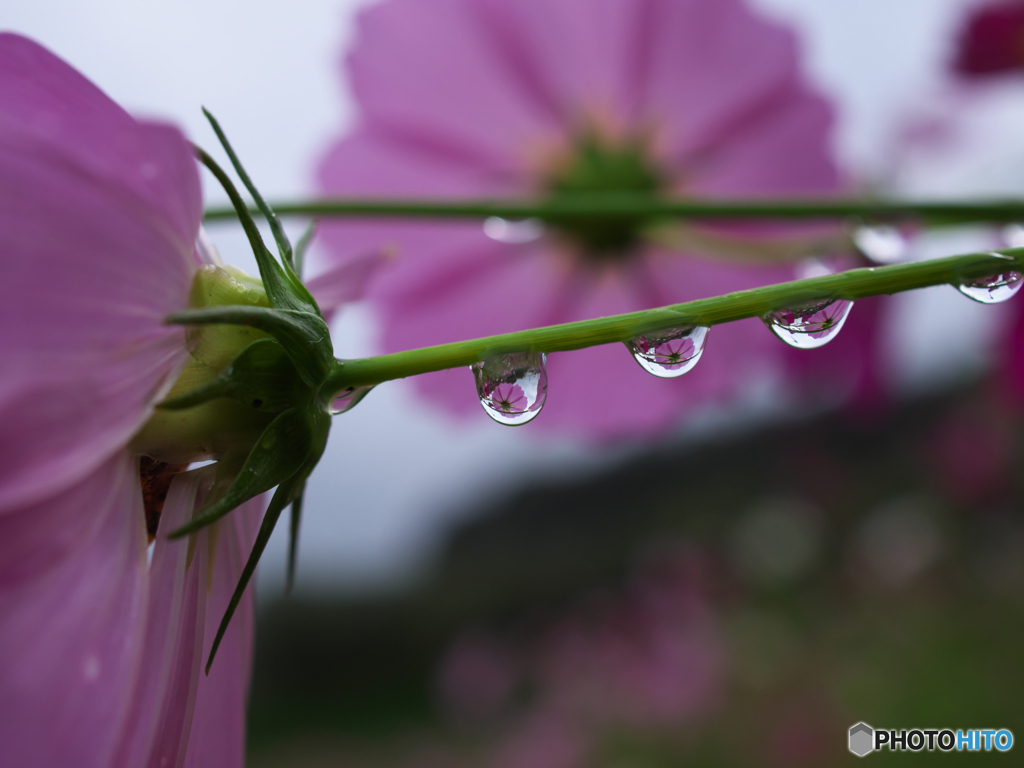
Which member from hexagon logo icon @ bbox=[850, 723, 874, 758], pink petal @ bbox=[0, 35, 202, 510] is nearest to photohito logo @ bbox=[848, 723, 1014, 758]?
hexagon logo icon @ bbox=[850, 723, 874, 758]

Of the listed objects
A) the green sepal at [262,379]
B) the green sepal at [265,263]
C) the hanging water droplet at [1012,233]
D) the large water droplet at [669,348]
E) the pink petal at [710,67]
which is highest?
the pink petal at [710,67]

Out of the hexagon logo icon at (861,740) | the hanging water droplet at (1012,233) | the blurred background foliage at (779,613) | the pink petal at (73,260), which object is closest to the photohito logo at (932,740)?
the hexagon logo icon at (861,740)

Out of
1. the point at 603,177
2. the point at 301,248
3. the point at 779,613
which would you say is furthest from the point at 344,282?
the point at 779,613

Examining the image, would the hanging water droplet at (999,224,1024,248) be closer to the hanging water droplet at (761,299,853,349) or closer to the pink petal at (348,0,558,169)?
the hanging water droplet at (761,299,853,349)

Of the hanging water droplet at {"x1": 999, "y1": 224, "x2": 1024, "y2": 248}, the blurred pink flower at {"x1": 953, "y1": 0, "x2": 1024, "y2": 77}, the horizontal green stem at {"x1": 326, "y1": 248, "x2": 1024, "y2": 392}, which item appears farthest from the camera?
the blurred pink flower at {"x1": 953, "y1": 0, "x2": 1024, "y2": 77}

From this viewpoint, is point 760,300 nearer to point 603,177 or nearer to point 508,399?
point 508,399

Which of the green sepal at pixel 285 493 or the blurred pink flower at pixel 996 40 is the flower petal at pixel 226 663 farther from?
the blurred pink flower at pixel 996 40

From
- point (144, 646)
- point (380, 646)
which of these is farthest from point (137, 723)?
point (380, 646)
